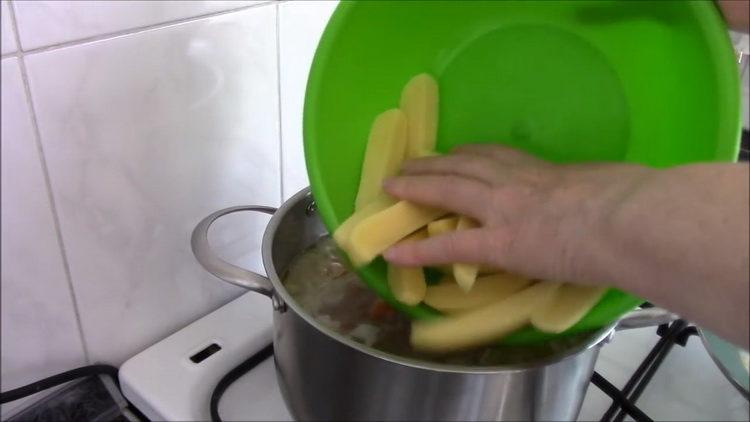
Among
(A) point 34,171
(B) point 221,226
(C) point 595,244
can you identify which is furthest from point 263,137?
(C) point 595,244

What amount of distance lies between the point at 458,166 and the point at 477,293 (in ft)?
0.27

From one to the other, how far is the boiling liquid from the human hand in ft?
0.31

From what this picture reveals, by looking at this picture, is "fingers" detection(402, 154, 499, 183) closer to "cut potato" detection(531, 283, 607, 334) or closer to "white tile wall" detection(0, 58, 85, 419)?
"cut potato" detection(531, 283, 607, 334)

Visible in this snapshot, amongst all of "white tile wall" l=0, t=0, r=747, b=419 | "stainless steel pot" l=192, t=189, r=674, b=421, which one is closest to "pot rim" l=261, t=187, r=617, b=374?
"stainless steel pot" l=192, t=189, r=674, b=421

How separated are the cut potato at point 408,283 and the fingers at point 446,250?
17 millimetres

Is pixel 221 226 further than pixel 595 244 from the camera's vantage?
Yes

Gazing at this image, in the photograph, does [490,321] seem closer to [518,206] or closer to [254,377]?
[518,206]

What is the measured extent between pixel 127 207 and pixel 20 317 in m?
0.10

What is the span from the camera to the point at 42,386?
49cm

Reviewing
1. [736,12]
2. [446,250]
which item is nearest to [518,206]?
[446,250]

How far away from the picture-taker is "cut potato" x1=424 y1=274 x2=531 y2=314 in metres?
0.43

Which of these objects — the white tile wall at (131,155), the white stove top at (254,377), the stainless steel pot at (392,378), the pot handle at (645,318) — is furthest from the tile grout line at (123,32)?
the pot handle at (645,318)

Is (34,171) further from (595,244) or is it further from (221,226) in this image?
(595,244)

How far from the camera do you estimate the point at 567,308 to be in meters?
0.40
